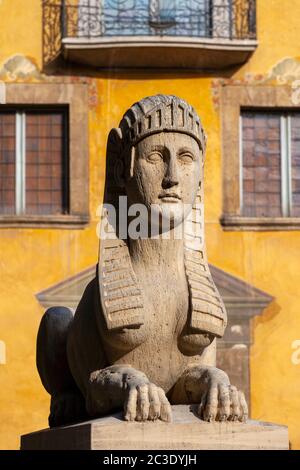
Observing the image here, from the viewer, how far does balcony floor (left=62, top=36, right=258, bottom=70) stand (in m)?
28.0

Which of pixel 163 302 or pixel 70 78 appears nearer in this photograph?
pixel 163 302

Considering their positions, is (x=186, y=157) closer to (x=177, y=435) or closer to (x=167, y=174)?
(x=167, y=174)

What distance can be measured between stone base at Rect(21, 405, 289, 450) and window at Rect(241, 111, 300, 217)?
57.0 ft

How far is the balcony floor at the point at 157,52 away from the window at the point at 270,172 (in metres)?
1.19

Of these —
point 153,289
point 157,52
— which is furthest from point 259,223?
point 153,289

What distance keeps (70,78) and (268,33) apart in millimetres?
3178

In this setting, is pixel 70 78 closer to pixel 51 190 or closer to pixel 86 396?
pixel 51 190

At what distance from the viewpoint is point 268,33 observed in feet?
95.7

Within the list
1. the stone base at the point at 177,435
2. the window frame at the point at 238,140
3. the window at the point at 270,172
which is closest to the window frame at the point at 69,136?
the window frame at the point at 238,140

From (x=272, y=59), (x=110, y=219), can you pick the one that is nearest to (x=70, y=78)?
(x=272, y=59)

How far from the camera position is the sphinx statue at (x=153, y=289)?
11961 millimetres

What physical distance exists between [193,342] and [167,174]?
1.11 m

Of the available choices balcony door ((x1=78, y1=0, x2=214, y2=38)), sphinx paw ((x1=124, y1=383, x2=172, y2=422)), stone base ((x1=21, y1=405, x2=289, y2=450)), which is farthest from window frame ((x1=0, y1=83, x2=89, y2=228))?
sphinx paw ((x1=124, y1=383, x2=172, y2=422))

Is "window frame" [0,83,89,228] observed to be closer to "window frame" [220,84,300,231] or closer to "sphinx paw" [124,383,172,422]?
"window frame" [220,84,300,231]
